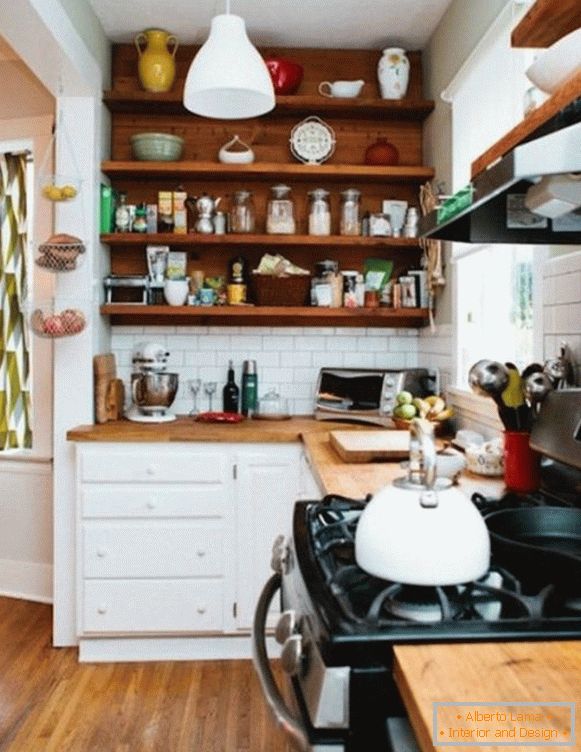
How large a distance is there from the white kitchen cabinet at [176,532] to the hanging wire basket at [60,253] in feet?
2.47

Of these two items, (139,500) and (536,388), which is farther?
(139,500)

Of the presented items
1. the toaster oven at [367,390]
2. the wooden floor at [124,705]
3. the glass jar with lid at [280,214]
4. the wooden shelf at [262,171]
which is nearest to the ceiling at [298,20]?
the wooden shelf at [262,171]

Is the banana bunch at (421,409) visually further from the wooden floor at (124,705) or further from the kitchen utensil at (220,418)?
the wooden floor at (124,705)

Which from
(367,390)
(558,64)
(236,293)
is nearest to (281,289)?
(236,293)

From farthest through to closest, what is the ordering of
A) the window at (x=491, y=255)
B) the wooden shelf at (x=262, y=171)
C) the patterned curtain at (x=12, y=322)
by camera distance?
the patterned curtain at (x=12, y=322) < the wooden shelf at (x=262, y=171) < the window at (x=491, y=255)

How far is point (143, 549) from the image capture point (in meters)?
2.98

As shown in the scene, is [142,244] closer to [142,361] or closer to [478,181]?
[142,361]

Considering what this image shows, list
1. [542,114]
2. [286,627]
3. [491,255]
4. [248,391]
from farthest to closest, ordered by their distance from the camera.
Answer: [248,391] → [491,255] → [542,114] → [286,627]

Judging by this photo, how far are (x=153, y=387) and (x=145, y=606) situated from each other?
94 centimetres

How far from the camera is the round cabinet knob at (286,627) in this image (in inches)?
41.5

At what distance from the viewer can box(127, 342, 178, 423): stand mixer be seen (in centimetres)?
328

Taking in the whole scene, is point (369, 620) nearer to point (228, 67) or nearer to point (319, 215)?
point (228, 67)

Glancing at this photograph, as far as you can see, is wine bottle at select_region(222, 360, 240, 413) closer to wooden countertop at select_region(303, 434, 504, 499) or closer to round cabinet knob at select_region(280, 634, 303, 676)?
wooden countertop at select_region(303, 434, 504, 499)

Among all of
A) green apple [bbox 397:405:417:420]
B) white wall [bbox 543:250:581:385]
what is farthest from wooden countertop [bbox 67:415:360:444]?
white wall [bbox 543:250:581:385]
